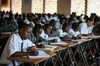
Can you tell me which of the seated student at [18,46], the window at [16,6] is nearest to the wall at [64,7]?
the window at [16,6]

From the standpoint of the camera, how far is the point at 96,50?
5062 mm

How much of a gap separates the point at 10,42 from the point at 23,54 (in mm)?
265

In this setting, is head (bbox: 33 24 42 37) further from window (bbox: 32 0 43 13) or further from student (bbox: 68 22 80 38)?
window (bbox: 32 0 43 13)

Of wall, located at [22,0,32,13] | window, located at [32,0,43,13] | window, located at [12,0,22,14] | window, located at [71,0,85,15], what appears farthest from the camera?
window, located at [12,0,22,14]

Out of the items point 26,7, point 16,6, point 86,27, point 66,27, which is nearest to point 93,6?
point 26,7

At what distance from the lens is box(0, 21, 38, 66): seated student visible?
248 cm

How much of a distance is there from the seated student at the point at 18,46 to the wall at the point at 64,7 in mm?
8772

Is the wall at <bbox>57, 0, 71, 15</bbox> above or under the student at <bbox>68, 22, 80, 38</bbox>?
above

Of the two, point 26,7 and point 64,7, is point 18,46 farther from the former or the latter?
point 26,7

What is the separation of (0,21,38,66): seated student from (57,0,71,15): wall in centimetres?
877

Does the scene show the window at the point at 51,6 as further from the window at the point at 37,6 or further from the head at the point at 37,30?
the head at the point at 37,30

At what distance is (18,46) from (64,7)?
29.9 feet

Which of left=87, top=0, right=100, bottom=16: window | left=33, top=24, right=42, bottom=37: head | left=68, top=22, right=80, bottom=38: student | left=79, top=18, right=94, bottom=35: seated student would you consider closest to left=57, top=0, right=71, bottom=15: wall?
left=87, top=0, right=100, bottom=16: window

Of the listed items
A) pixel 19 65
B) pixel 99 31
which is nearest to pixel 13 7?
pixel 99 31
